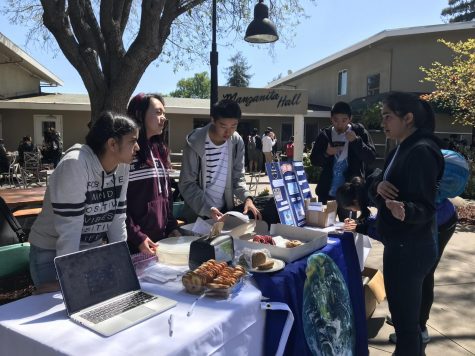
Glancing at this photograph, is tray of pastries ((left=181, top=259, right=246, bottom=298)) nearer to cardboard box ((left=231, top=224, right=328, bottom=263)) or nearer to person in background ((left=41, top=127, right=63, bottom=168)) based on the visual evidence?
cardboard box ((left=231, top=224, right=328, bottom=263))

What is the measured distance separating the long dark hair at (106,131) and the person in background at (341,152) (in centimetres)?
226

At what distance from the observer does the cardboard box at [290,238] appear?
2090 millimetres

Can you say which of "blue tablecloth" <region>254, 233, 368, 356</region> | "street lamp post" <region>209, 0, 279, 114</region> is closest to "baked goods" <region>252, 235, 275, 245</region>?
"blue tablecloth" <region>254, 233, 368, 356</region>

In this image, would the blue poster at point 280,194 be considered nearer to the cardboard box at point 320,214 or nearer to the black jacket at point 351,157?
the cardboard box at point 320,214

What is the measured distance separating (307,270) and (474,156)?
11733 mm

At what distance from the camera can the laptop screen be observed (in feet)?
4.78

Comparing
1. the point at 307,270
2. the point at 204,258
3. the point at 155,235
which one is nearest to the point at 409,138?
the point at 307,270

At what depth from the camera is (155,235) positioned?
242 cm

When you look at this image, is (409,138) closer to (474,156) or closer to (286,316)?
(286,316)

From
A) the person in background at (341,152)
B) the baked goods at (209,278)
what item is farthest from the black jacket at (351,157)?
the baked goods at (209,278)

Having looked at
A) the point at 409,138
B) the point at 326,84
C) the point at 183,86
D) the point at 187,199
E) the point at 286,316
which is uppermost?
the point at 183,86

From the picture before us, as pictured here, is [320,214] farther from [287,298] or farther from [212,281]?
[212,281]

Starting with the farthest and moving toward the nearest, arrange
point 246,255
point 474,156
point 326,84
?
point 326,84 → point 474,156 → point 246,255

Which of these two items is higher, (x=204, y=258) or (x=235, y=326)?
(x=204, y=258)
